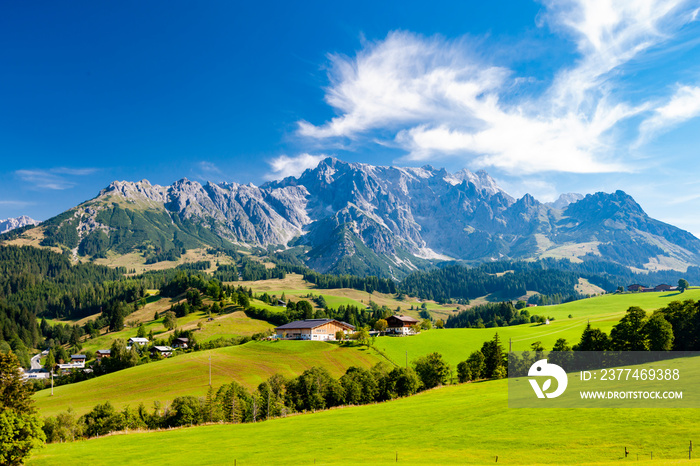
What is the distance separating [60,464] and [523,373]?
8998cm

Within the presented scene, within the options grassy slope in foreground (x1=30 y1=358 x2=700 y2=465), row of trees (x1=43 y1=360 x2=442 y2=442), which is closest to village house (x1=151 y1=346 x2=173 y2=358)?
row of trees (x1=43 y1=360 x2=442 y2=442)

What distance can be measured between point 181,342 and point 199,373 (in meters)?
59.4

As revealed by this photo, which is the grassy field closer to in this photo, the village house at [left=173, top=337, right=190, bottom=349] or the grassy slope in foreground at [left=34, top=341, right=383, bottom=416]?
the village house at [left=173, top=337, right=190, bottom=349]

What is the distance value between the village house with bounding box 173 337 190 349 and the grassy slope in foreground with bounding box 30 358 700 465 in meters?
96.0

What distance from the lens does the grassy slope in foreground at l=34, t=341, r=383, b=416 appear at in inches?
3605

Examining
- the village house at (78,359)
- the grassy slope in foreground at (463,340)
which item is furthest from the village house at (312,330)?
the village house at (78,359)

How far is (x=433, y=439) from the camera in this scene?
147 feet

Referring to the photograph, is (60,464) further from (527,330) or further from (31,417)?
(527,330)

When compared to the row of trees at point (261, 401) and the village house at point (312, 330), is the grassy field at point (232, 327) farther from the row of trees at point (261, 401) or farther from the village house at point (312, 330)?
the row of trees at point (261, 401)

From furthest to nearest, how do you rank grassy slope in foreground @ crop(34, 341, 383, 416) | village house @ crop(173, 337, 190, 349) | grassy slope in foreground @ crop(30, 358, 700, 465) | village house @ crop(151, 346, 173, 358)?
1. village house @ crop(173, 337, 190, 349)
2. village house @ crop(151, 346, 173, 358)
3. grassy slope in foreground @ crop(34, 341, 383, 416)
4. grassy slope in foreground @ crop(30, 358, 700, 465)

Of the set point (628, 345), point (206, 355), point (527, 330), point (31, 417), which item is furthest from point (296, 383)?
point (527, 330)

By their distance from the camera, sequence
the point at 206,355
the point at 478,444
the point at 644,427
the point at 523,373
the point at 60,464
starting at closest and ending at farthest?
1. the point at 644,427
2. the point at 478,444
3. the point at 60,464
4. the point at 523,373
5. the point at 206,355

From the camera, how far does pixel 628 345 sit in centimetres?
8094

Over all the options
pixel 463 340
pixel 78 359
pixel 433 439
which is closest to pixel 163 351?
pixel 78 359
